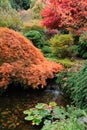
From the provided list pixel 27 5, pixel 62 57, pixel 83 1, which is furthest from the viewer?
pixel 27 5

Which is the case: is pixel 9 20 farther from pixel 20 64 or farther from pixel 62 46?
pixel 20 64

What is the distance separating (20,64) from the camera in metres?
11.0

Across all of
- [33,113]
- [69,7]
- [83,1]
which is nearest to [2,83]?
[33,113]

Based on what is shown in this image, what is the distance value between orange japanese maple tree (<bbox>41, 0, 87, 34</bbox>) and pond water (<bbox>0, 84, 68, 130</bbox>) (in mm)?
3569

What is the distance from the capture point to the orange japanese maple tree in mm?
13208

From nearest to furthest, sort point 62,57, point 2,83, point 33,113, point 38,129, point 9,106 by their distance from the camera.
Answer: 1. point 38,129
2. point 33,113
3. point 9,106
4. point 2,83
5. point 62,57

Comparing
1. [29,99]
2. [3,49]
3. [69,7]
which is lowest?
[29,99]

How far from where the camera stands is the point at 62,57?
588 inches

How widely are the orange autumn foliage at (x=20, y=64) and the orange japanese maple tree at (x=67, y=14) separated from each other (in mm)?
2656

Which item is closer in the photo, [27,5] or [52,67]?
[52,67]

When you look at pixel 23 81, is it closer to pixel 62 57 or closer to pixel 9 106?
pixel 9 106

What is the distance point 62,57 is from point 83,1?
415 cm

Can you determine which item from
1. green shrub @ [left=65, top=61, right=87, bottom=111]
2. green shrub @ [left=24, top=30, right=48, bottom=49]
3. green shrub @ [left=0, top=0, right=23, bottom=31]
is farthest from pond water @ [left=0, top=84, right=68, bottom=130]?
green shrub @ [left=0, top=0, right=23, bottom=31]

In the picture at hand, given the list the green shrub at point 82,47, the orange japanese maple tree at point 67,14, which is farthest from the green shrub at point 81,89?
the green shrub at point 82,47
